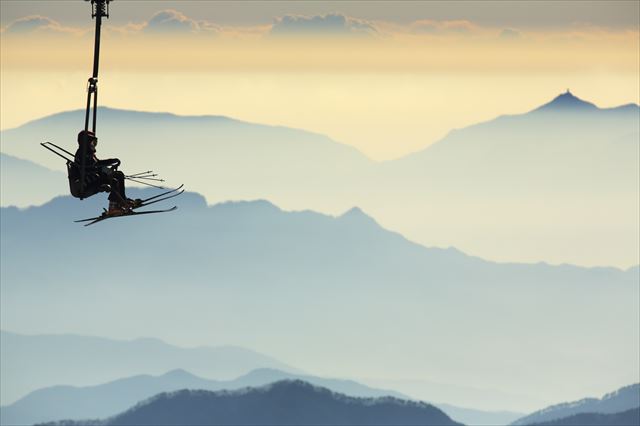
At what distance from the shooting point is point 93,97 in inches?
1257

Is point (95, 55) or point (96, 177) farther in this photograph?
point (96, 177)

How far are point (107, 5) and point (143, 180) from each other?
136 inches

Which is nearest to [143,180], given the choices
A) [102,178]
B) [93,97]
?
[102,178]

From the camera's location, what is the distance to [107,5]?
32625mm

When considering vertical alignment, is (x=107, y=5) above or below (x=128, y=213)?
above

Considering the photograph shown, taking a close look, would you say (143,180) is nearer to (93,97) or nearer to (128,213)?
(128,213)

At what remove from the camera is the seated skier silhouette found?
3331 cm

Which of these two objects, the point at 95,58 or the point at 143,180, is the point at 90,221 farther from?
the point at 95,58

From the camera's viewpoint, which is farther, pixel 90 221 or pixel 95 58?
pixel 90 221

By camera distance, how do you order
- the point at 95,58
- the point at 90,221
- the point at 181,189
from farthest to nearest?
the point at 181,189, the point at 90,221, the point at 95,58

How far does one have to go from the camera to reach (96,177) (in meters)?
34.1

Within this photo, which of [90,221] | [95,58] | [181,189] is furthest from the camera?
[181,189]

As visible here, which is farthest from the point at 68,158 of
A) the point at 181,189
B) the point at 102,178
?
the point at 181,189

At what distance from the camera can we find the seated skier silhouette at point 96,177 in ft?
109
